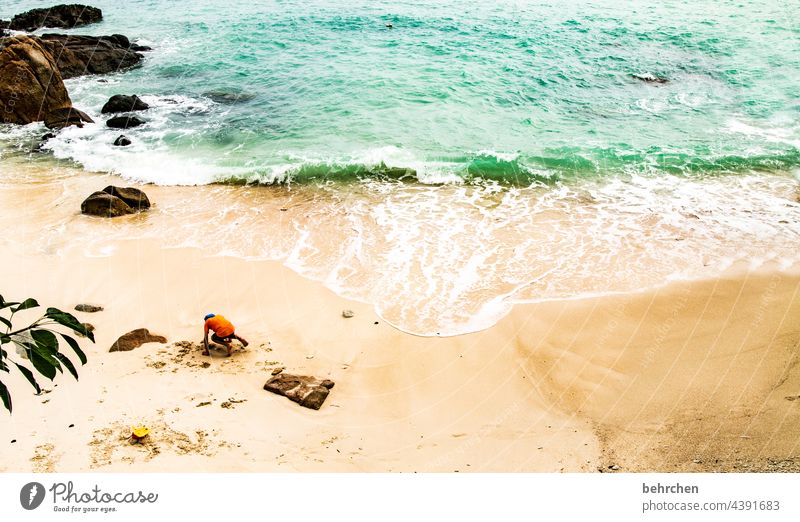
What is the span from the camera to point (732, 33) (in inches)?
1011

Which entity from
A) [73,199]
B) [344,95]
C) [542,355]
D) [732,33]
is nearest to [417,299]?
[542,355]

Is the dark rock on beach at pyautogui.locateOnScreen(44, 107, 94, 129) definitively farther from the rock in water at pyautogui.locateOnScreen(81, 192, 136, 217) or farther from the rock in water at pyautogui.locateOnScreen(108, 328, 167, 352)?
the rock in water at pyautogui.locateOnScreen(108, 328, 167, 352)

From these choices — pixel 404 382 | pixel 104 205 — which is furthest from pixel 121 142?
pixel 404 382

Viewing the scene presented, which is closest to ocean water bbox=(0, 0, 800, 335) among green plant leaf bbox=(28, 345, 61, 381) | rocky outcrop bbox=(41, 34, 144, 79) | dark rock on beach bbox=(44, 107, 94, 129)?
dark rock on beach bbox=(44, 107, 94, 129)

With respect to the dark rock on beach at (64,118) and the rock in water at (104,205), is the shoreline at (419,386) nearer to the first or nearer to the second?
the rock in water at (104,205)

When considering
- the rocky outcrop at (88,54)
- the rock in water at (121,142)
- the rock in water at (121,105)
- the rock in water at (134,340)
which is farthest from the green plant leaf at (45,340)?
the rocky outcrop at (88,54)

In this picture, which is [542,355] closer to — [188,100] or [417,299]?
[417,299]

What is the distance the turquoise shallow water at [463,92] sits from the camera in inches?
599

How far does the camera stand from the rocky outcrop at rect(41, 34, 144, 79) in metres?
22.2

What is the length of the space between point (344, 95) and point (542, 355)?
14599mm

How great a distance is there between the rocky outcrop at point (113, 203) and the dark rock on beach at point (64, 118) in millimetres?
6700

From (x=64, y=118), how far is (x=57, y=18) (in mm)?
17148

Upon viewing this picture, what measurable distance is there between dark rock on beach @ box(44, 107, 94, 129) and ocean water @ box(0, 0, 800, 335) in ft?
2.38

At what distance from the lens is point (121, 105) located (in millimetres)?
18719
